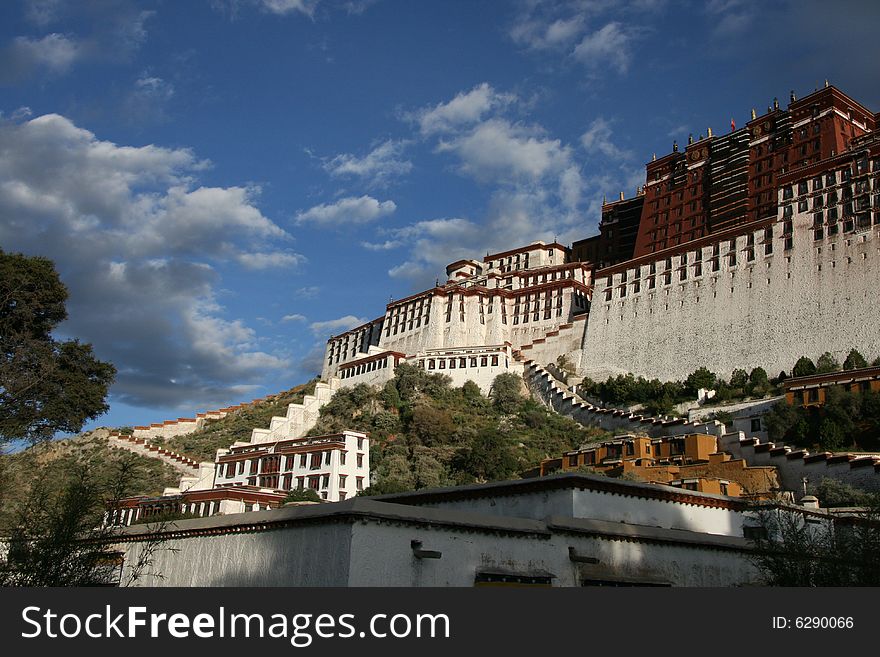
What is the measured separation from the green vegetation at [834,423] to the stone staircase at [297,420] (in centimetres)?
4062

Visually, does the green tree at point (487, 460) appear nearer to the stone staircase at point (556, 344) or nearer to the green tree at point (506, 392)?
the green tree at point (506, 392)

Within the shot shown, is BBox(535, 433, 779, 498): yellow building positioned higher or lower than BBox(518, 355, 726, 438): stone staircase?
lower

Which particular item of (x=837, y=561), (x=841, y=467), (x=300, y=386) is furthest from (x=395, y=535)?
(x=300, y=386)

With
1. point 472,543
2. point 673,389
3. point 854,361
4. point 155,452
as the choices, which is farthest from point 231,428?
point 472,543

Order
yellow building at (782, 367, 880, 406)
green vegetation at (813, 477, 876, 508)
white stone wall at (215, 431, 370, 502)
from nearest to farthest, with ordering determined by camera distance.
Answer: green vegetation at (813, 477, 876, 508), yellow building at (782, 367, 880, 406), white stone wall at (215, 431, 370, 502)

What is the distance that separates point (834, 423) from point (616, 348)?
95.5ft

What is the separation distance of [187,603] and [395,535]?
4699 millimetres

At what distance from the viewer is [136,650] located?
A: 11.6 m

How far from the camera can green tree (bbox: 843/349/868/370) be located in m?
54.4

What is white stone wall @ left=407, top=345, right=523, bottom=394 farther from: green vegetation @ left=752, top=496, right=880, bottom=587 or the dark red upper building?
green vegetation @ left=752, top=496, right=880, bottom=587

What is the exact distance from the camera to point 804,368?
57500 mm

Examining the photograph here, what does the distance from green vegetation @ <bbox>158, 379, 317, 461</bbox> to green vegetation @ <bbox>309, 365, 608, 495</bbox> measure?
8.55m

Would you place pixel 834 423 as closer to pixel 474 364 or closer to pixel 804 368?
pixel 804 368

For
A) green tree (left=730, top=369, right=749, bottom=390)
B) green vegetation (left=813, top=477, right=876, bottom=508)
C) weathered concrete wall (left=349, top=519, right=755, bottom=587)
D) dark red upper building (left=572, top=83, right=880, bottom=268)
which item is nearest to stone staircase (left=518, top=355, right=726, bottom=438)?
green tree (left=730, top=369, right=749, bottom=390)
